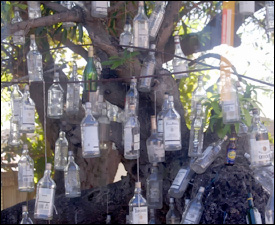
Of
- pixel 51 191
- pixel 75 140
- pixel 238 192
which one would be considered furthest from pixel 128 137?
pixel 75 140

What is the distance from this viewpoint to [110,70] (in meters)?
4.10

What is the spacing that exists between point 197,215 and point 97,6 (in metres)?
1.34

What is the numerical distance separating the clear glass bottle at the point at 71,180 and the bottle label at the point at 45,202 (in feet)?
2.11

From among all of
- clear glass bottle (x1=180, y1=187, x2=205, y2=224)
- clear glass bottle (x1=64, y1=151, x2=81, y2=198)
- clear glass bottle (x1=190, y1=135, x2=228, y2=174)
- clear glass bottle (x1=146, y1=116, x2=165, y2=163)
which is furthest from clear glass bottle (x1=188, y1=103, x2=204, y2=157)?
clear glass bottle (x1=64, y1=151, x2=81, y2=198)

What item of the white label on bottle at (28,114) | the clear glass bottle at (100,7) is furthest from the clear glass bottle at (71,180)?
the clear glass bottle at (100,7)

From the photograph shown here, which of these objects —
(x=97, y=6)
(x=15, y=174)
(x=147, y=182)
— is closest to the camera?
(x=97, y=6)

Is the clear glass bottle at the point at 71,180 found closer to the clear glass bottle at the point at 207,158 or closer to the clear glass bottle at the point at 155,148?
the clear glass bottle at the point at 155,148

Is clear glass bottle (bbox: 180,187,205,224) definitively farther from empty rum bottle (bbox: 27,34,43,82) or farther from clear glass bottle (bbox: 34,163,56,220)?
empty rum bottle (bbox: 27,34,43,82)

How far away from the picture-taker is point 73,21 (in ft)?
12.8

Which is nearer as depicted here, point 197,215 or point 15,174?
point 197,215

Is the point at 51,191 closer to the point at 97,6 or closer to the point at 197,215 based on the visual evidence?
the point at 197,215

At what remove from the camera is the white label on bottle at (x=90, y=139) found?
10.6 feet

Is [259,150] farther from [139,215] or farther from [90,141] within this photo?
[90,141]

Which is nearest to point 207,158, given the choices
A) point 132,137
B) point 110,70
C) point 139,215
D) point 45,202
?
point 132,137
